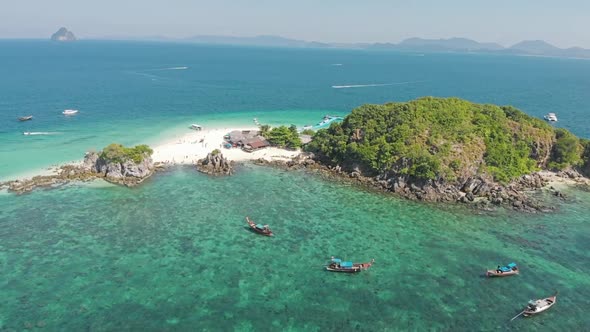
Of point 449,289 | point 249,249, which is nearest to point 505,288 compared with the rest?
point 449,289

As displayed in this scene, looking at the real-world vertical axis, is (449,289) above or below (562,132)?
below

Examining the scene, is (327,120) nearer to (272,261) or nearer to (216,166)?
(216,166)

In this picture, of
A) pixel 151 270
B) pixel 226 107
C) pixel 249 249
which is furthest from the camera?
pixel 226 107

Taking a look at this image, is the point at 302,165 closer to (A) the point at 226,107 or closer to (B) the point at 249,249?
(B) the point at 249,249

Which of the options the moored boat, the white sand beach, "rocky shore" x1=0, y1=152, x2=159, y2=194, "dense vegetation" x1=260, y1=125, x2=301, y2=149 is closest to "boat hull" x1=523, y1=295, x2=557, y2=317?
the moored boat

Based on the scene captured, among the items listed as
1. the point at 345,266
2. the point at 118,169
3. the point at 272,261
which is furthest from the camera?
the point at 118,169

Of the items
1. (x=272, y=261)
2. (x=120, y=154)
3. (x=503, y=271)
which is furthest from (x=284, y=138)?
(x=503, y=271)

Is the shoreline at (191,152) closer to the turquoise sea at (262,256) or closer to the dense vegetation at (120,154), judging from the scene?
the turquoise sea at (262,256)
